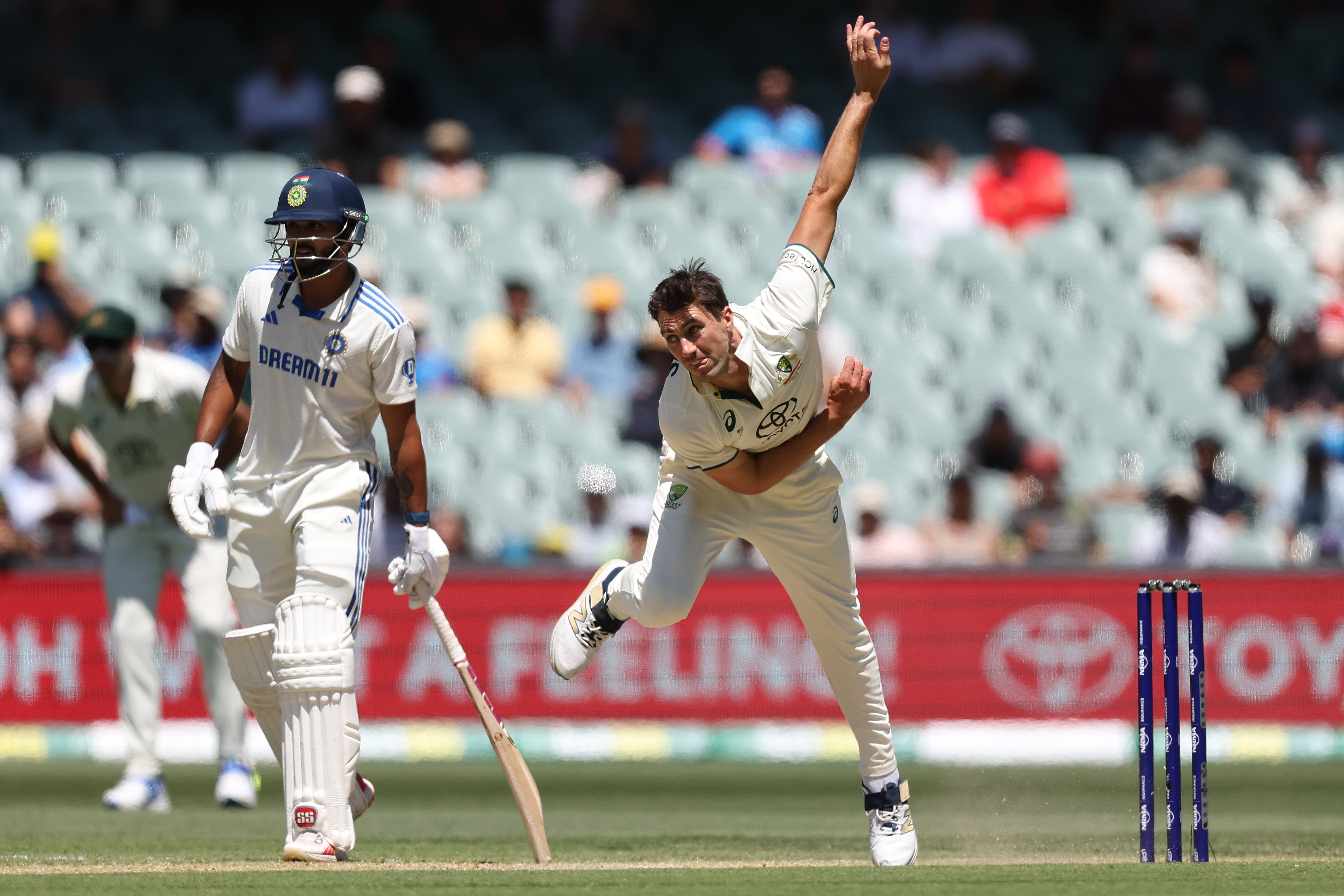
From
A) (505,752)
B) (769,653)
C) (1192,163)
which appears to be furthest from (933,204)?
(505,752)

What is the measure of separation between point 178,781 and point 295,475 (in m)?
3.94

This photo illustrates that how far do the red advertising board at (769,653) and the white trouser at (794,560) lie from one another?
13.1 ft

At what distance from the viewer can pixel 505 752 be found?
19.4 ft

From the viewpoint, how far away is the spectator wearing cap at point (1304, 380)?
39.3 ft

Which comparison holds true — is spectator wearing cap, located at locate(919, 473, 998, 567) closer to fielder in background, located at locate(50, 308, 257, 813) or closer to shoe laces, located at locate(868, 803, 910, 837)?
fielder in background, located at locate(50, 308, 257, 813)

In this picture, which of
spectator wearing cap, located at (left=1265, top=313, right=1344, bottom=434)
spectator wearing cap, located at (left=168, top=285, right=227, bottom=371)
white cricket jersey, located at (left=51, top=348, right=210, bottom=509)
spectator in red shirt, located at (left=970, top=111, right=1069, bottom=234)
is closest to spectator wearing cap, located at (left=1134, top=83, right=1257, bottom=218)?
spectator in red shirt, located at (left=970, top=111, right=1069, bottom=234)

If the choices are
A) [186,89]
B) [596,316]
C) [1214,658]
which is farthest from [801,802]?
[186,89]

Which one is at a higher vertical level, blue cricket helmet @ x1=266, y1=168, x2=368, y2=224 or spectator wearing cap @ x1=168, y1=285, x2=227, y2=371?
spectator wearing cap @ x1=168, y1=285, x2=227, y2=371

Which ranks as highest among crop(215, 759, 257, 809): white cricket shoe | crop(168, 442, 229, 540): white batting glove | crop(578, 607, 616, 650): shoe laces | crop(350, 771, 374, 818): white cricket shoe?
crop(168, 442, 229, 540): white batting glove

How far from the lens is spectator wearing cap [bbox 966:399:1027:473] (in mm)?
11672

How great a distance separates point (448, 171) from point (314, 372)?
8.14 meters

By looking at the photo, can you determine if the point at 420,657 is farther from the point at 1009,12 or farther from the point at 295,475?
the point at 1009,12

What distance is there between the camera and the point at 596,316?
12070mm

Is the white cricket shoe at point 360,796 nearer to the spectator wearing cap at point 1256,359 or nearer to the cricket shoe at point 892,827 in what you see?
the cricket shoe at point 892,827
